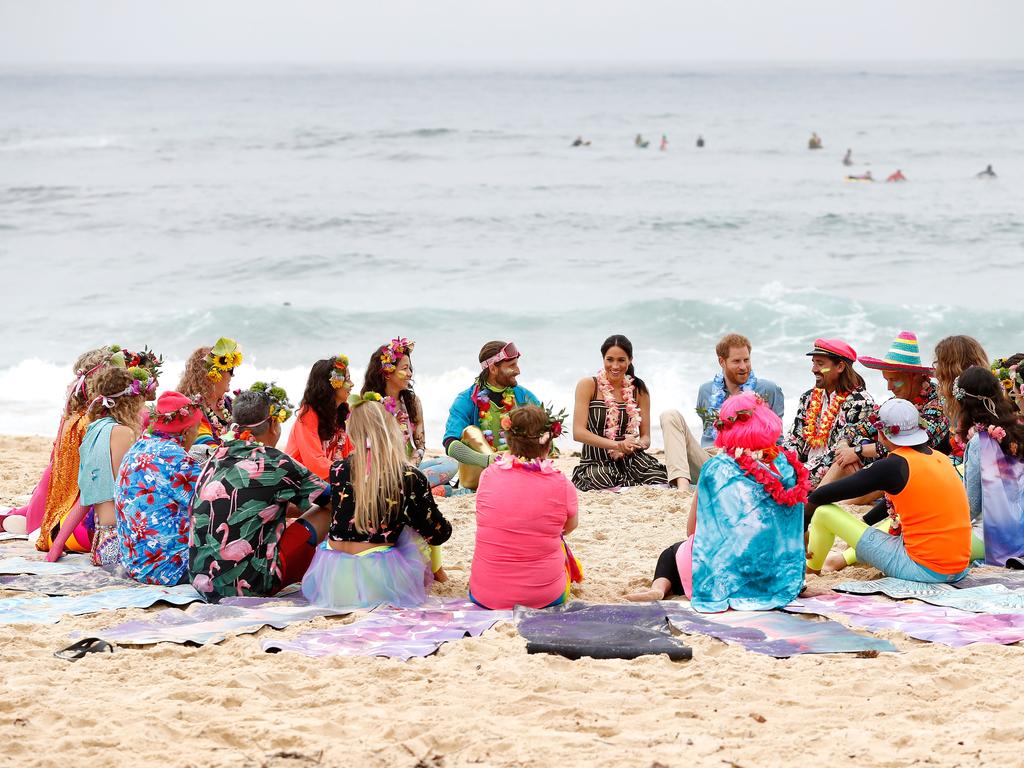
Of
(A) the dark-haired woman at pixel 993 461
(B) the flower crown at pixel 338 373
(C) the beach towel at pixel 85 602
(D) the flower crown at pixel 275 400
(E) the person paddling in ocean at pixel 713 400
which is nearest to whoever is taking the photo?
(C) the beach towel at pixel 85 602

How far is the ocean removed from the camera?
1972 centimetres

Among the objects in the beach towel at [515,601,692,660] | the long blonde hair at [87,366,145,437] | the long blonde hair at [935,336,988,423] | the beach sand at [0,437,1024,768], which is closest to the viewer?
the beach sand at [0,437,1024,768]

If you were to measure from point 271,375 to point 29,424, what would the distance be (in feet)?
14.2

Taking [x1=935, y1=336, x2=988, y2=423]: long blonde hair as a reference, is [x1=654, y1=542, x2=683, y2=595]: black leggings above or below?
below

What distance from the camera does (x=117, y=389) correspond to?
6484 mm

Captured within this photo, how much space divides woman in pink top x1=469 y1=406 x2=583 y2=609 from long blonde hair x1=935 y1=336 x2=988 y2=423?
2942mm

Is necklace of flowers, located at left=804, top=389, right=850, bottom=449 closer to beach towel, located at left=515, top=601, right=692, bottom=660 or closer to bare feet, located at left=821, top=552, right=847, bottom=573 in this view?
bare feet, located at left=821, top=552, right=847, bottom=573

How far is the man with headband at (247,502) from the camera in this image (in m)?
5.78

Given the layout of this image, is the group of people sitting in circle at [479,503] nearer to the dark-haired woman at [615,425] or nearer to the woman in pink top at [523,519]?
the woman in pink top at [523,519]

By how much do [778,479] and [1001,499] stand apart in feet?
5.39

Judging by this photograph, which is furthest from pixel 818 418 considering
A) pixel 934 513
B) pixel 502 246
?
pixel 502 246

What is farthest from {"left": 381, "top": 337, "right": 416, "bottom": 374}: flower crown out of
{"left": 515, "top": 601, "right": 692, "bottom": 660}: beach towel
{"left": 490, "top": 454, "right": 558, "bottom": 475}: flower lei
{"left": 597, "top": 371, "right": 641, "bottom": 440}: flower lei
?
{"left": 515, "top": 601, "right": 692, "bottom": 660}: beach towel

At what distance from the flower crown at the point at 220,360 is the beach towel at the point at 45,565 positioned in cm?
146

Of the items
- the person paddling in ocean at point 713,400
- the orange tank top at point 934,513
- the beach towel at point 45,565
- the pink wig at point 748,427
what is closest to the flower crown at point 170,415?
the beach towel at point 45,565
